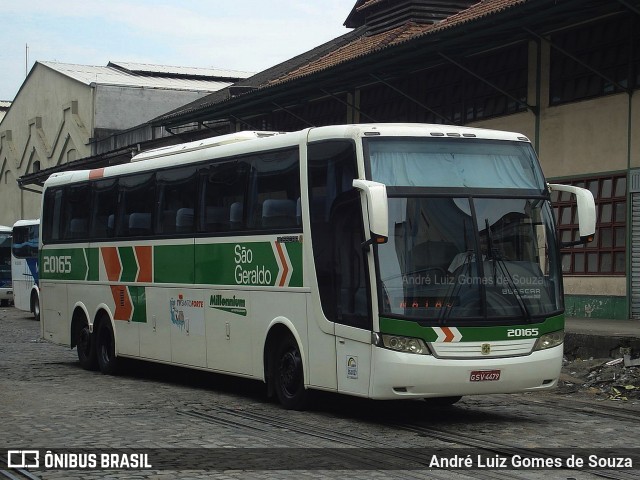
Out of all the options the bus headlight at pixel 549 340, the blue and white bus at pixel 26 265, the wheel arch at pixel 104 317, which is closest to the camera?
the bus headlight at pixel 549 340

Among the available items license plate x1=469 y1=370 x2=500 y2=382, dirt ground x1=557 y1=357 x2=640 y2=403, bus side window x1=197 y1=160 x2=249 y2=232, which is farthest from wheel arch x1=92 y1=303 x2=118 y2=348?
license plate x1=469 y1=370 x2=500 y2=382

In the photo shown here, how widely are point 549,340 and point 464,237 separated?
4.57 feet

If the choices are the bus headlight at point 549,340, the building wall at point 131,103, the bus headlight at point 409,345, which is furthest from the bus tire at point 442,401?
the building wall at point 131,103

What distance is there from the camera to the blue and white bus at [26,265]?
37.1 m

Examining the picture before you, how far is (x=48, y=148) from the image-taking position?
201 feet

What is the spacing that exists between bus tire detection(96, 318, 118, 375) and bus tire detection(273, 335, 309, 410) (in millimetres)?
5123

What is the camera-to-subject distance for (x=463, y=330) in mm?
11734

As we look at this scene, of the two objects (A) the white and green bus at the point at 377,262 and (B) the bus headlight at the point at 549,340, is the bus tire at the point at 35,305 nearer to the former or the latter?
(A) the white and green bus at the point at 377,262

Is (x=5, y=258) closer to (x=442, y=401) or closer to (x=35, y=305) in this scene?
(x=35, y=305)

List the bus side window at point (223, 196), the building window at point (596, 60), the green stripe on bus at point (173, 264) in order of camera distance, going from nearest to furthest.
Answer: the bus side window at point (223, 196), the green stripe on bus at point (173, 264), the building window at point (596, 60)

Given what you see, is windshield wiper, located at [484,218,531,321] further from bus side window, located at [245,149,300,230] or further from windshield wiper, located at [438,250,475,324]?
bus side window, located at [245,149,300,230]

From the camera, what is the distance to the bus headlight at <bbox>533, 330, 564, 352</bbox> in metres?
12.2

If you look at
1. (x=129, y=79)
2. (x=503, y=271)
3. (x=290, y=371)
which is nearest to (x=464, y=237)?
(x=503, y=271)

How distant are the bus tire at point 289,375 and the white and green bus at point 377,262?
24 millimetres
